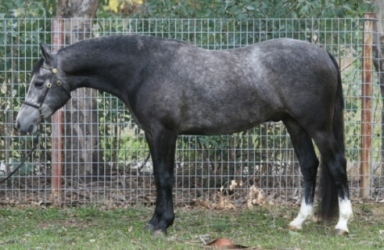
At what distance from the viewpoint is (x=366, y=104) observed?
10.4 meters

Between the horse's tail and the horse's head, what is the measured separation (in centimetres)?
269

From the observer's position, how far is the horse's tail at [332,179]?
876cm

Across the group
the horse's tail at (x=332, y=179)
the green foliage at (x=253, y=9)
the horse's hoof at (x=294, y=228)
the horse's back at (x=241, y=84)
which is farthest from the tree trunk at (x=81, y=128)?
the horse's tail at (x=332, y=179)

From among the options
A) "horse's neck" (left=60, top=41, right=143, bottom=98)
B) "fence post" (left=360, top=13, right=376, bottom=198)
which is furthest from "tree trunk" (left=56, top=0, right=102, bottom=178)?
"fence post" (left=360, top=13, right=376, bottom=198)

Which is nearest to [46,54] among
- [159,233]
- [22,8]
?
[159,233]

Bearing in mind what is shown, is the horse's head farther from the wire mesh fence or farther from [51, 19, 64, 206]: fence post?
the wire mesh fence

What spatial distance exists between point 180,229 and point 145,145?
193 cm

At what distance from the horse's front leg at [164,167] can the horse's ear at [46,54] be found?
117 centimetres

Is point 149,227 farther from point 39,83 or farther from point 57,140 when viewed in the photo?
point 57,140

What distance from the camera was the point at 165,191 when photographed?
851 centimetres

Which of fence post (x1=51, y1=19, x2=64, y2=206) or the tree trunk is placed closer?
fence post (x1=51, y1=19, x2=64, y2=206)

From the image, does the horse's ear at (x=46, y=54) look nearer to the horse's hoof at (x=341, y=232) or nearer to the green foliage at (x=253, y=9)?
the green foliage at (x=253, y=9)

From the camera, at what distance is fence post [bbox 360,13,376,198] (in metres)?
10.3

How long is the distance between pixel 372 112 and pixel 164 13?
2802mm
